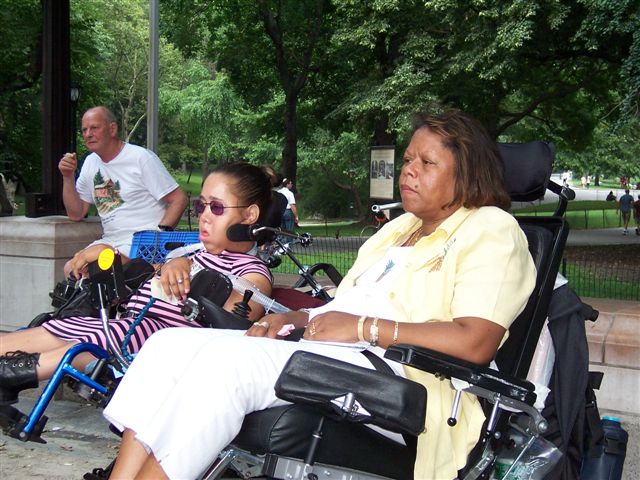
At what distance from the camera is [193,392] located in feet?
8.07

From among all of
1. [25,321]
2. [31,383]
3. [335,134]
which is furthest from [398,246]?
[335,134]

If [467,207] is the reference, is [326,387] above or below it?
below

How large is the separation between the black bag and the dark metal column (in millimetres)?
4459

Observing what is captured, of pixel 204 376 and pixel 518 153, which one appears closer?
pixel 204 376

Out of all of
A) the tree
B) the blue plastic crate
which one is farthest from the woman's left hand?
the tree

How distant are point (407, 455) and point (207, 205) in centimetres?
152

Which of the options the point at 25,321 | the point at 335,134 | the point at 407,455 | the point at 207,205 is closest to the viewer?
the point at 407,455

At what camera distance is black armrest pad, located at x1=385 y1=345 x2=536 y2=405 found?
246 cm

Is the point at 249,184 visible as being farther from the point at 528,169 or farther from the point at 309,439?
the point at 309,439

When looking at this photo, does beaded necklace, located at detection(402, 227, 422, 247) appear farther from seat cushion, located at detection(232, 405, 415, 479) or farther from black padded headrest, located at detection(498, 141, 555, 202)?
seat cushion, located at detection(232, 405, 415, 479)

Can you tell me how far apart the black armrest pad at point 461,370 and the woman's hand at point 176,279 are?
51.6 inches

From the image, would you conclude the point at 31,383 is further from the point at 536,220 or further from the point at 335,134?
the point at 335,134

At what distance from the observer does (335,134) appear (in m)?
31.2

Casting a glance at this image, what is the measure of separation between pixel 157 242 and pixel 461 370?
229 centimetres
